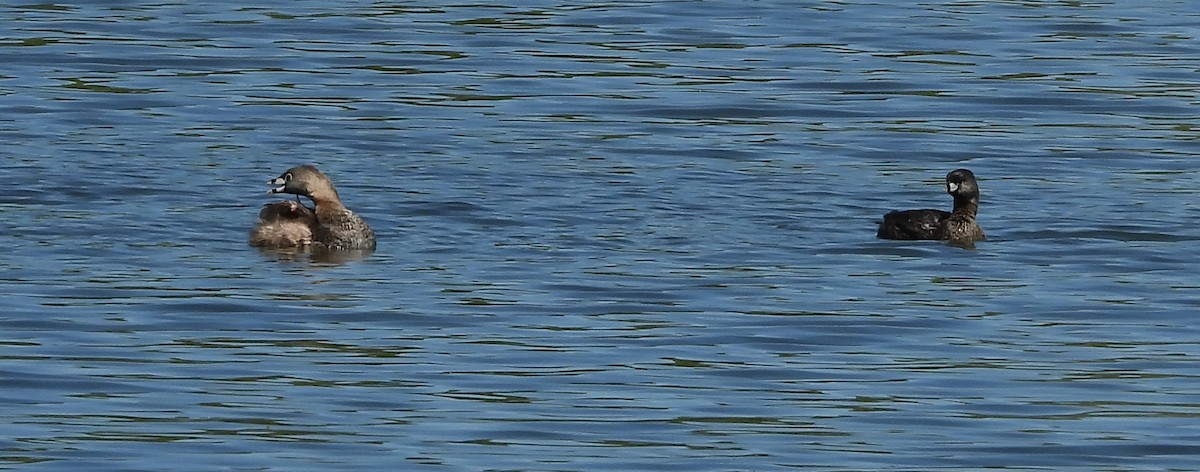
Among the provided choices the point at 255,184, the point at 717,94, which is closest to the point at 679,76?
the point at 717,94

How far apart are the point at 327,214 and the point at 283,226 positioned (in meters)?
0.32

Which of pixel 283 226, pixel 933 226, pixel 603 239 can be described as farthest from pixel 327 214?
pixel 933 226

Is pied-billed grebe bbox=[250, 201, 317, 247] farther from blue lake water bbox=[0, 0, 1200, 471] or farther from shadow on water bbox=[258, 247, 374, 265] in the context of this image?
blue lake water bbox=[0, 0, 1200, 471]

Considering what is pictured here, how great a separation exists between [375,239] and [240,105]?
5.18m

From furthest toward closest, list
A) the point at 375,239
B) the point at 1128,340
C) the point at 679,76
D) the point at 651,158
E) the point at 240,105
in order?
the point at 679,76 < the point at 240,105 < the point at 651,158 < the point at 375,239 < the point at 1128,340

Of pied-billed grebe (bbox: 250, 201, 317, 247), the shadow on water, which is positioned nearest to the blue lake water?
the shadow on water

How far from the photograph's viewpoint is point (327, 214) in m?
16.9

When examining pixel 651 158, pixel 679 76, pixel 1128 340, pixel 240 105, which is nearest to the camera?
pixel 1128 340

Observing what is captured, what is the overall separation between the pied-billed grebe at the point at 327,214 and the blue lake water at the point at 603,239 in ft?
0.53

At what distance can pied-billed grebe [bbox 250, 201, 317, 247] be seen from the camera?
54.3ft

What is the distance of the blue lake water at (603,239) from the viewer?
1151 centimetres

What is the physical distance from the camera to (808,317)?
550 inches

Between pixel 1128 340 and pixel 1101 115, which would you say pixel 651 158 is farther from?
pixel 1128 340

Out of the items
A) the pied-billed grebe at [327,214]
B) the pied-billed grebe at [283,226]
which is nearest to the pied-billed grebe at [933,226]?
the pied-billed grebe at [327,214]
